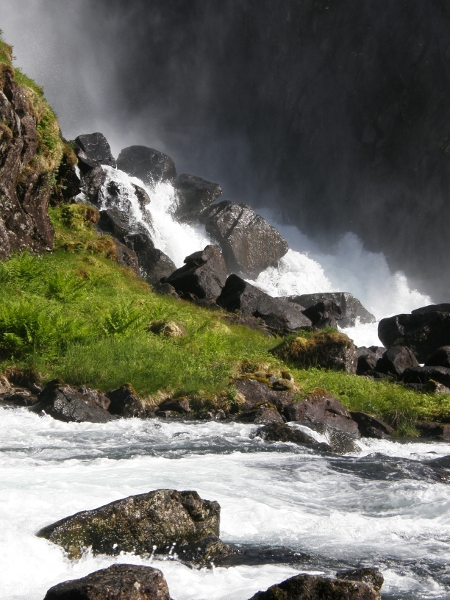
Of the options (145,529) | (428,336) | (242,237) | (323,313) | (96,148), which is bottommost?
(145,529)

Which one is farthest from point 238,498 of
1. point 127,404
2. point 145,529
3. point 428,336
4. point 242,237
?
point 242,237

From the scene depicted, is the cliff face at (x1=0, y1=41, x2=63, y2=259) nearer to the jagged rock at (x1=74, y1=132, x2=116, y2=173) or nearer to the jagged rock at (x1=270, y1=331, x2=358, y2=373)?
the jagged rock at (x1=270, y1=331, x2=358, y2=373)

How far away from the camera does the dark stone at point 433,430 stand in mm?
11898

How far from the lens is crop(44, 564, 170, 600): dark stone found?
9.71ft

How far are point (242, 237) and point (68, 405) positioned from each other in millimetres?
33235

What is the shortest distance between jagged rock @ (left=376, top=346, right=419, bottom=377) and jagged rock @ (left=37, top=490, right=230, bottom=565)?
46.6ft

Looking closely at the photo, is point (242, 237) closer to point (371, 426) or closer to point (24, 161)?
point (24, 161)

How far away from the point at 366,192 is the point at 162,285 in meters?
40.9

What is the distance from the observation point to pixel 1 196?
17.5 metres

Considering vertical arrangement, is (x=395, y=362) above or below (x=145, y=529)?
above

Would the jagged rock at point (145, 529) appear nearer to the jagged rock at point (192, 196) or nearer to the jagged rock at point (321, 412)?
the jagged rock at point (321, 412)

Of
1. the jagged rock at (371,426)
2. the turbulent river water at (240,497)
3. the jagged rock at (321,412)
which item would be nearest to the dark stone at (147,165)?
the jagged rock at (321,412)

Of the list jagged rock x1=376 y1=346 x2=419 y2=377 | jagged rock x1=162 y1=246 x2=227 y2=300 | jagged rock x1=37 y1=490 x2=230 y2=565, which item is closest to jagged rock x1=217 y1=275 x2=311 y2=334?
jagged rock x1=162 y1=246 x2=227 y2=300

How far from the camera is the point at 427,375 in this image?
16.2 m
